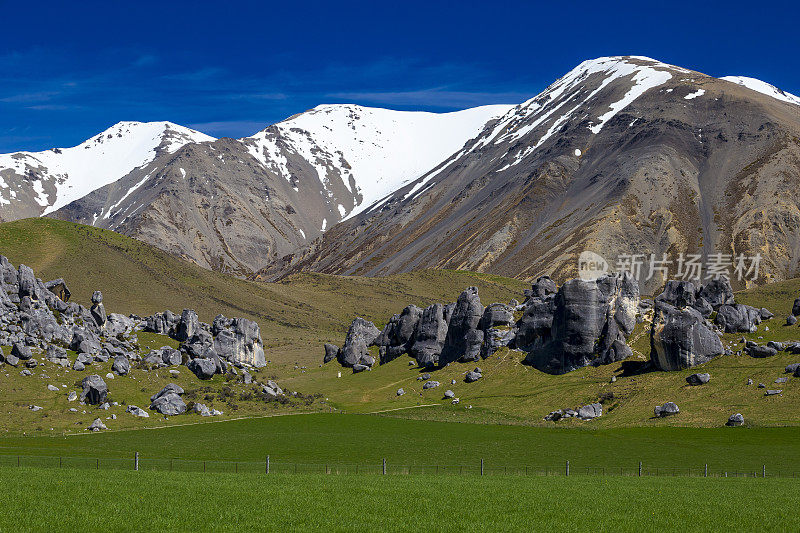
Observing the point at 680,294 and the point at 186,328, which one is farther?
the point at 186,328

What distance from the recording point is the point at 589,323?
118875 mm

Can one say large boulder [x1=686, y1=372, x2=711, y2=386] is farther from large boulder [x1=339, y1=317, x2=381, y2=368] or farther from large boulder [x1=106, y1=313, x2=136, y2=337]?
large boulder [x1=106, y1=313, x2=136, y2=337]

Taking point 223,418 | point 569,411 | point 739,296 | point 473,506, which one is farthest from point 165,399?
point 739,296

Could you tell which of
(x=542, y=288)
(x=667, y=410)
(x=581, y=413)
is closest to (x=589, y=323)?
(x=581, y=413)

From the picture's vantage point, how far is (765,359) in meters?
99.9

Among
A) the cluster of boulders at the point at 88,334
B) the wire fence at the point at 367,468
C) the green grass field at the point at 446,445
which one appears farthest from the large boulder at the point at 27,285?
the wire fence at the point at 367,468

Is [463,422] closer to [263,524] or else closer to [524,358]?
[524,358]

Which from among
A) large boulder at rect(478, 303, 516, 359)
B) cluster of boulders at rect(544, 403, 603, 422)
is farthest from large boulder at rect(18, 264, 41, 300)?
cluster of boulders at rect(544, 403, 603, 422)

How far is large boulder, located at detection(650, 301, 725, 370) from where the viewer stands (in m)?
104

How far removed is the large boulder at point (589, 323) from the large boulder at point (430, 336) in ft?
87.6

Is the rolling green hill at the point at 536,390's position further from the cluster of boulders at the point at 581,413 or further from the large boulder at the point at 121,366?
the large boulder at the point at 121,366

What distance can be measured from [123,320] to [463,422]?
69472 millimetres

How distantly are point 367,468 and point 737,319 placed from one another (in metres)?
71.4

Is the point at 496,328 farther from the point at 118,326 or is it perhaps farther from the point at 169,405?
the point at 118,326
